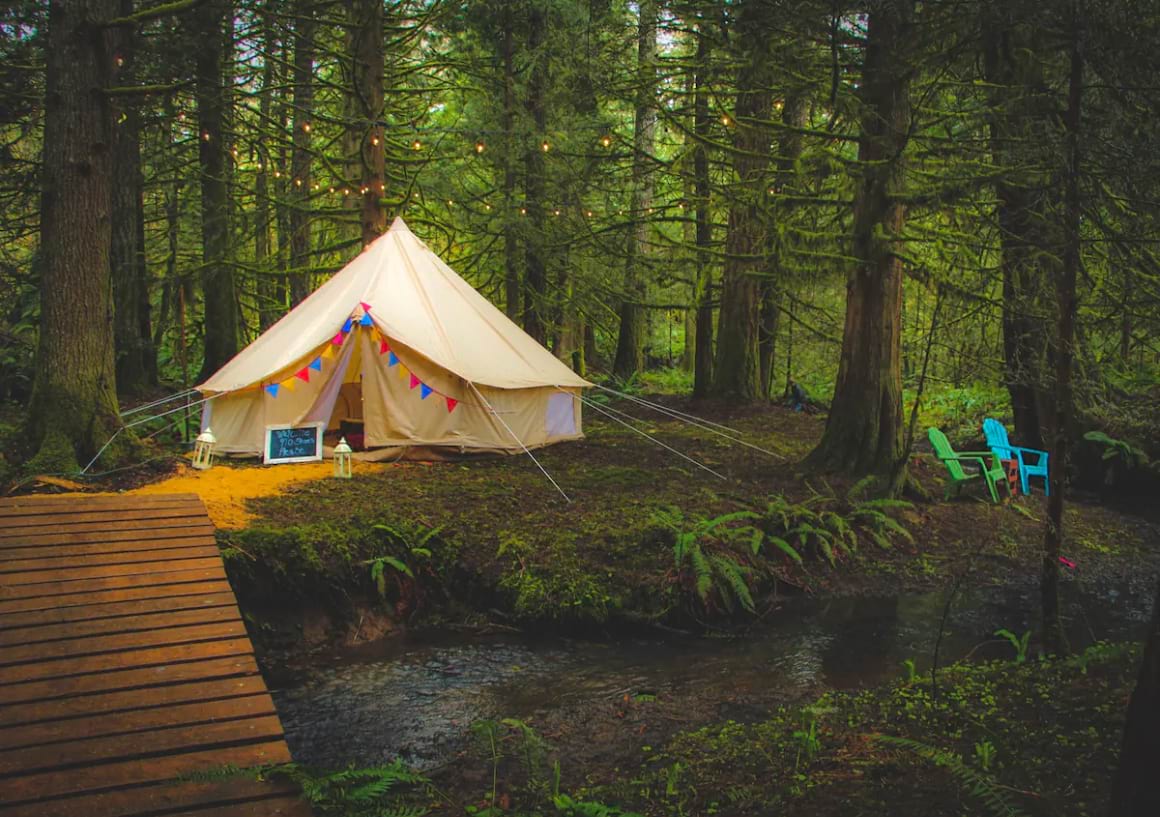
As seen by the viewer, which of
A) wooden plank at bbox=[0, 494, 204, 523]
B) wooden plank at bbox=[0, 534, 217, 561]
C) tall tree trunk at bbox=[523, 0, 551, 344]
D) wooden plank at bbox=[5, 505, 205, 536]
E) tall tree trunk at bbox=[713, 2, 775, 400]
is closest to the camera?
wooden plank at bbox=[0, 534, 217, 561]

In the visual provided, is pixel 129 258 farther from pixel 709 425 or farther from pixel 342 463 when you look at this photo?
pixel 709 425

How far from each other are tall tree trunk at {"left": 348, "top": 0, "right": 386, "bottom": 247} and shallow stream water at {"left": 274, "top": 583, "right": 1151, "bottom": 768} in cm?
695

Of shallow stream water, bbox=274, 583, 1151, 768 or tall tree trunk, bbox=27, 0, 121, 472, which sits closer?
shallow stream water, bbox=274, 583, 1151, 768

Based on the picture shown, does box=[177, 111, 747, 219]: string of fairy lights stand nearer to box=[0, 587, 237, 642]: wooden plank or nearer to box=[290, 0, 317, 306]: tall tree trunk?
box=[290, 0, 317, 306]: tall tree trunk

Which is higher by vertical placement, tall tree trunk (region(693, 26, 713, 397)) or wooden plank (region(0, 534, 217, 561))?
tall tree trunk (region(693, 26, 713, 397))

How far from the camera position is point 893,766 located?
342 cm

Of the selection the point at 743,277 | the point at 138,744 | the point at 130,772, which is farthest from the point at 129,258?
the point at 130,772

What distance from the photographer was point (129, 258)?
12555 millimetres

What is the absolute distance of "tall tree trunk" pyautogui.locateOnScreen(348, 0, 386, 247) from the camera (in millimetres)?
10492

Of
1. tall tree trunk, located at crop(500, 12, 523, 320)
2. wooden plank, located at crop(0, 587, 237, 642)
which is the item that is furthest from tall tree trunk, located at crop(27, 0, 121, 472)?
tall tree trunk, located at crop(500, 12, 523, 320)

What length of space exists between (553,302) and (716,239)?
382 centimetres

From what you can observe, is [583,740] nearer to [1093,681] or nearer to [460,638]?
[460,638]

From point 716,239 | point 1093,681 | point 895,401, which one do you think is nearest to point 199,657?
point 1093,681

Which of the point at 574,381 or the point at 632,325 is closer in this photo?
the point at 574,381
